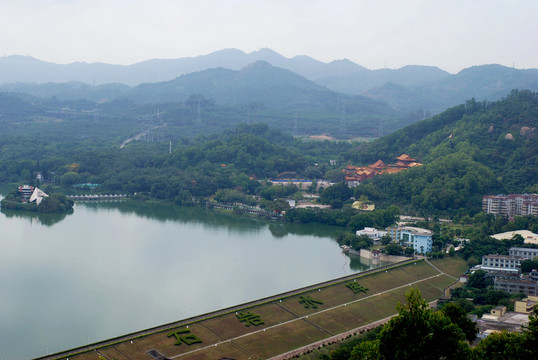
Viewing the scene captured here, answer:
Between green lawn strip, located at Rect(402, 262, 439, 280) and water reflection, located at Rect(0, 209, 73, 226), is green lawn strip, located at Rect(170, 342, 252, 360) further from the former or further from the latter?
water reflection, located at Rect(0, 209, 73, 226)

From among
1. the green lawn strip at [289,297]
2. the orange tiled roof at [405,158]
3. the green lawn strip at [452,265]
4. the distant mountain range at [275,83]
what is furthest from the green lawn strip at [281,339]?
the distant mountain range at [275,83]

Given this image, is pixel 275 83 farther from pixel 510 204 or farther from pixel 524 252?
pixel 524 252

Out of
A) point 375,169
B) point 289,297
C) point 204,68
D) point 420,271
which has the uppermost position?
point 204,68

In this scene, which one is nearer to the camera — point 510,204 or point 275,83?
point 510,204

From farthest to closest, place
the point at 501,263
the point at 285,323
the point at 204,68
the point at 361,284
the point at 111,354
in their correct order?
1. the point at 204,68
2. the point at 501,263
3. the point at 361,284
4. the point at 285,323
5. the point at 111,354

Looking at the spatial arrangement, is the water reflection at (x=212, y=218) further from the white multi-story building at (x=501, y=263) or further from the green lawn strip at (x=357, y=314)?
the green lawn strip at (x=357, y=314)

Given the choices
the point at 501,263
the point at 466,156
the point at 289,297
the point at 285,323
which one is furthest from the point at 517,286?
the point at 466,156

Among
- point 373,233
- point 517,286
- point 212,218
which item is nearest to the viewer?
point 517,286
